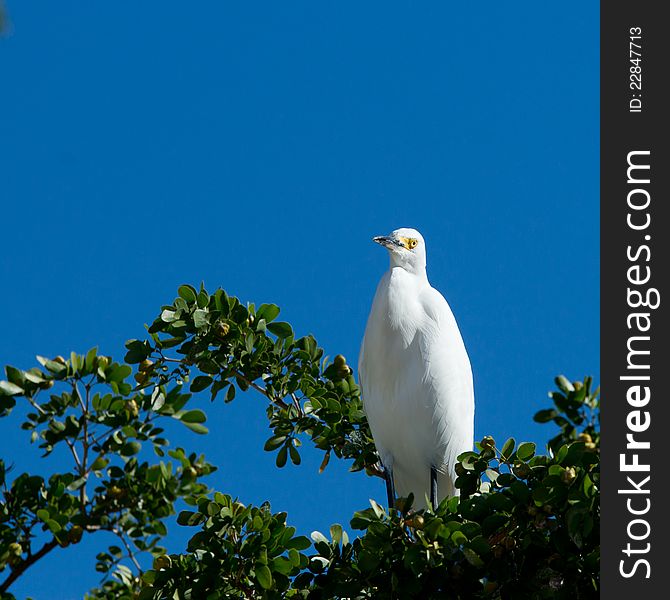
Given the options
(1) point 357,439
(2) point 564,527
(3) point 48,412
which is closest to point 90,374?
(3) point 48,412

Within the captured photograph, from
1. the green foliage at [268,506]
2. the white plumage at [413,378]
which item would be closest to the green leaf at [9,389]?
the green foliage at [268,506]

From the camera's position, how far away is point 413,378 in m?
4.22

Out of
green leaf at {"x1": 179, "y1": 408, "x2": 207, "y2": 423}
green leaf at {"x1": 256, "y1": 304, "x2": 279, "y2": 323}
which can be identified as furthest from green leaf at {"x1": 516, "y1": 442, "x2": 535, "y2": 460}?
green leaf at {"x1": 179, "y1": 408, "x2": 207, "y2": 423}

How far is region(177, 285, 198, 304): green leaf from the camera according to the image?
3871 millimetres

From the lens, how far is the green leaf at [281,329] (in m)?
4.01

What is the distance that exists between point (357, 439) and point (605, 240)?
1.58 meters

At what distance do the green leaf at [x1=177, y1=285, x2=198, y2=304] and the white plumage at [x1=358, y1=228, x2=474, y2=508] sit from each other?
0.87m

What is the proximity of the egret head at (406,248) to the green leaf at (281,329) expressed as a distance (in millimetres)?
637

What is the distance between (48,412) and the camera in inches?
165

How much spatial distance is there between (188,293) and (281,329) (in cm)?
40

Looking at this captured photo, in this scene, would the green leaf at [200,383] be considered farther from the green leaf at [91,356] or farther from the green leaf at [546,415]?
the green leaf at [546,415]

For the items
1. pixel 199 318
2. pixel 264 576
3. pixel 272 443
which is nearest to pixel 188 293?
pixel 199 318

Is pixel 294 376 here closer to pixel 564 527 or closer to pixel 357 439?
pixel 357 439

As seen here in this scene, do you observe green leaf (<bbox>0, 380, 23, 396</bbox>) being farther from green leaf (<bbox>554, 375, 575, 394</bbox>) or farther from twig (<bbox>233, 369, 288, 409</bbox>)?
green leaf (<bbox>554, 375, 575, 394</bbox>)
